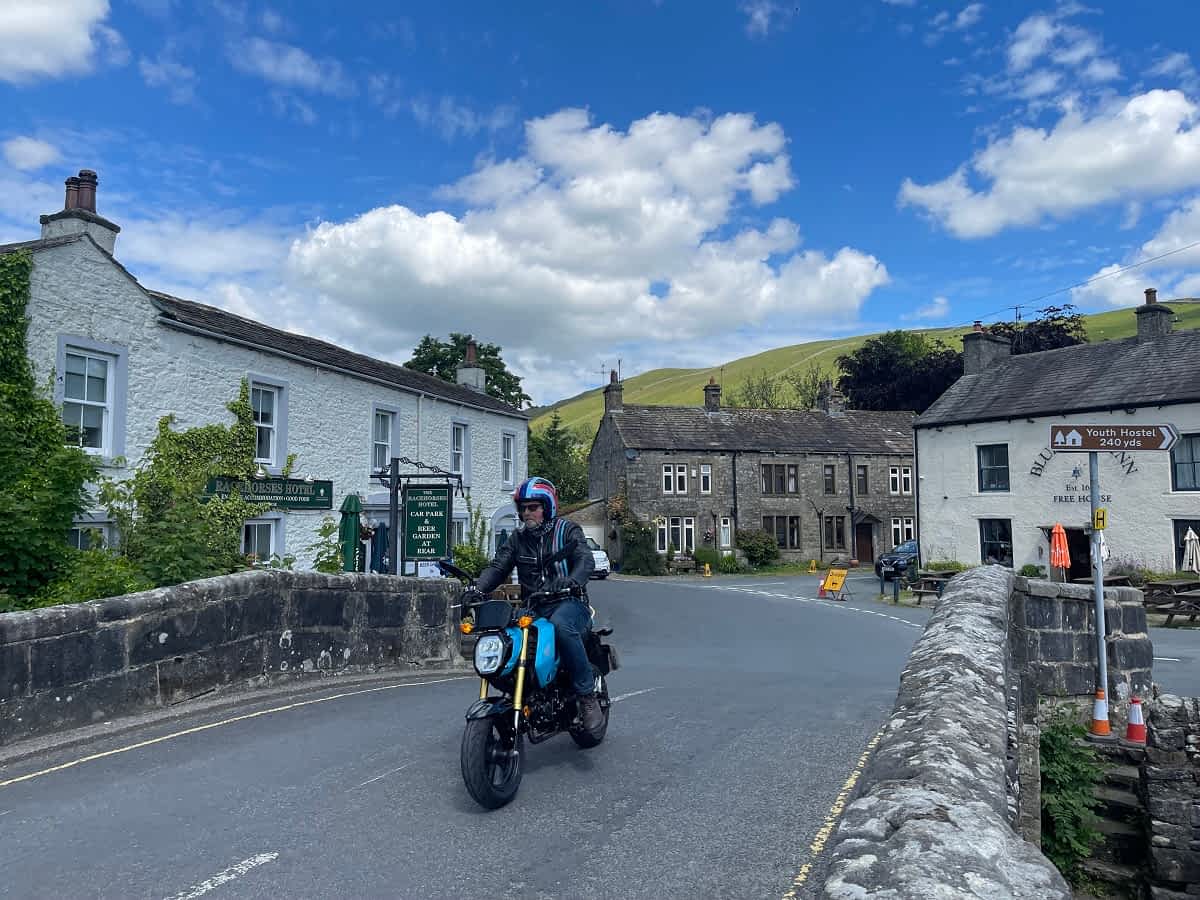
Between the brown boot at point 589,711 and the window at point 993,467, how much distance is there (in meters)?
27.7

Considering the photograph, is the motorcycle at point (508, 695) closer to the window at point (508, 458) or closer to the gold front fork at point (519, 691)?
the gold front fork at point (519, 691)

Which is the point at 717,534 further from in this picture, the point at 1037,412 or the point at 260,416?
the point at 260,416

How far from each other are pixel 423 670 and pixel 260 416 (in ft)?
23.7

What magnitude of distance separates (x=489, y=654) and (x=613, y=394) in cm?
4172

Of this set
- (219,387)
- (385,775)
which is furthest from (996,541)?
(385,775)

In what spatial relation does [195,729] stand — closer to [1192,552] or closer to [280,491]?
[280,491]

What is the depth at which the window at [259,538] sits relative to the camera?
1566 centimetres

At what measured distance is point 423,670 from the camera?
1157cm

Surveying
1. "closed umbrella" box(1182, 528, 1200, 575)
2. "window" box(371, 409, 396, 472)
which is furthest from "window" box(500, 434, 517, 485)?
"closed umbrella" box(1182, 528, 1200, 575)

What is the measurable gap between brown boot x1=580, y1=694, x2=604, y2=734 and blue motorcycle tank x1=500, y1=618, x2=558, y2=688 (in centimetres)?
40

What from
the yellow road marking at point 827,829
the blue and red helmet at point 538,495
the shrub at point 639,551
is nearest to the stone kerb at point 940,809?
the yellow road marking at point 827,829

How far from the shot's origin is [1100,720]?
8.24 meters

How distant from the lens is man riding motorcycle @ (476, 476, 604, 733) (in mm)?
5789

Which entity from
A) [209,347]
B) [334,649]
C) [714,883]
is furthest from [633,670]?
[209,347]
